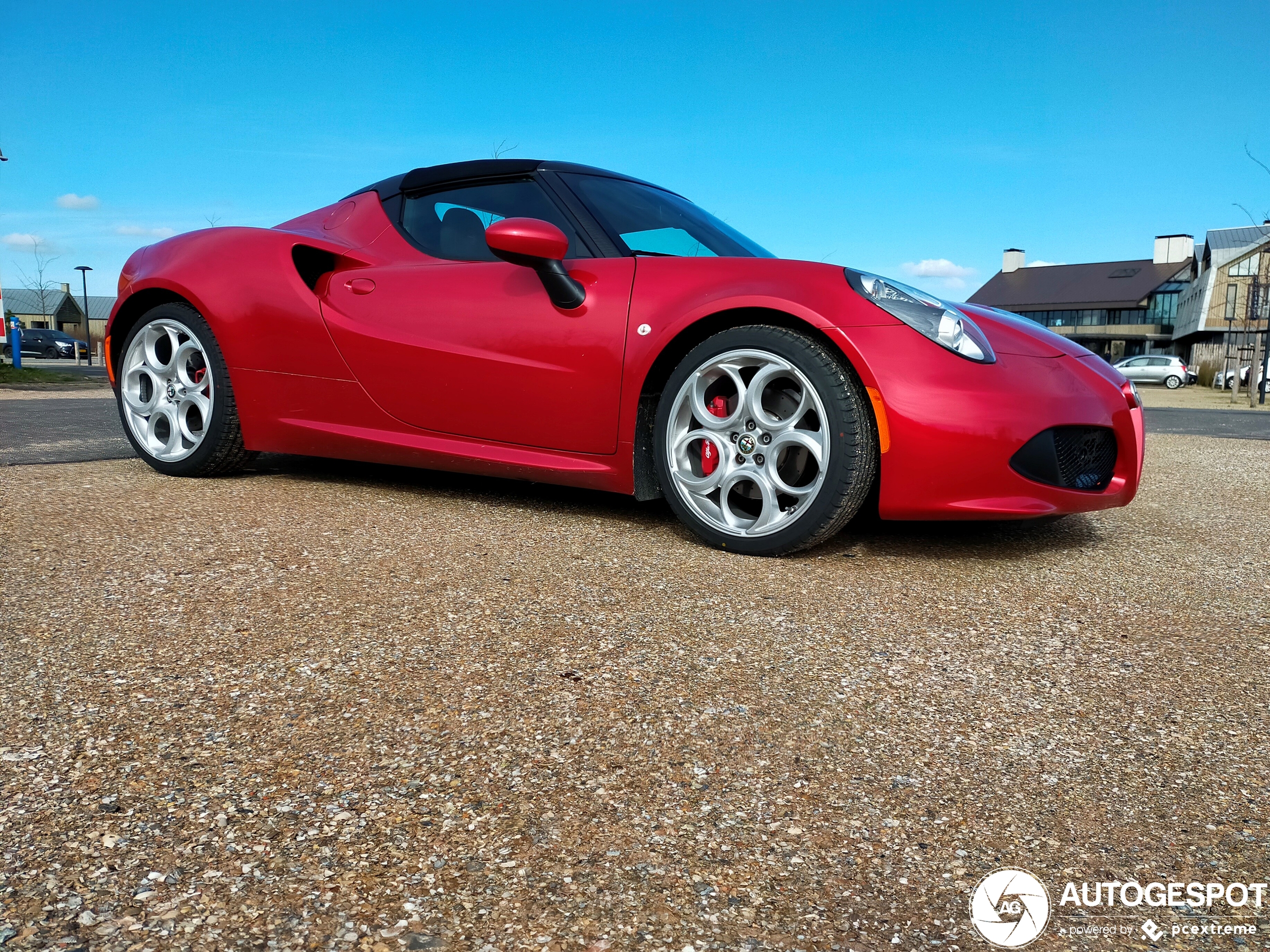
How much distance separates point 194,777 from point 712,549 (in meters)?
1.90

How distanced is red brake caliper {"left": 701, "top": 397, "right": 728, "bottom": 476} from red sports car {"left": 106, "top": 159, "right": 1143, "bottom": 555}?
0.01m

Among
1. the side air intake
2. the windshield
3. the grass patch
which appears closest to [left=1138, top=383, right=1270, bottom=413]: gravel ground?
the windshield

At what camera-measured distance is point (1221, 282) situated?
48344mm

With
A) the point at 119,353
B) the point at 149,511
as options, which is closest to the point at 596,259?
the point at 149,511

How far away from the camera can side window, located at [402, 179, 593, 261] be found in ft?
11.6

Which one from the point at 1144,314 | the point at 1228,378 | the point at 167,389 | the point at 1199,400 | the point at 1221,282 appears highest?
the point at 1221,282

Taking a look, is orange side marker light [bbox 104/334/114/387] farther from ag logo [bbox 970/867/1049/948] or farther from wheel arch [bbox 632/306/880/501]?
ag logo [bbox 970/867/1049/948]

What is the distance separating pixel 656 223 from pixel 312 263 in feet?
4.55

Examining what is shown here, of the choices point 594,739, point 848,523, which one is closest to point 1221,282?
point 848,523

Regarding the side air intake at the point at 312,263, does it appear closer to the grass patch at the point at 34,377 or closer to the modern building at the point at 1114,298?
the grass patch at the point at 34,377

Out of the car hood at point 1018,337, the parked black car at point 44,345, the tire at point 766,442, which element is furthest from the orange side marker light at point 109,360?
the parked black car at point 44,345

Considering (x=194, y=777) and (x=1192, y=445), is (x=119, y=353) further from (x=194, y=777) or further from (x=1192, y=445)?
(x=1192, y=445)

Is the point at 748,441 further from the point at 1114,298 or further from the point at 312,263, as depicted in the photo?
the point at 1114,298

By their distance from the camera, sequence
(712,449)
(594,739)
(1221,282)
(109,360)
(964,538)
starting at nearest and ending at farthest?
(594,739) → (712,449) → (964,538) → (109,360) → (1221,282)
